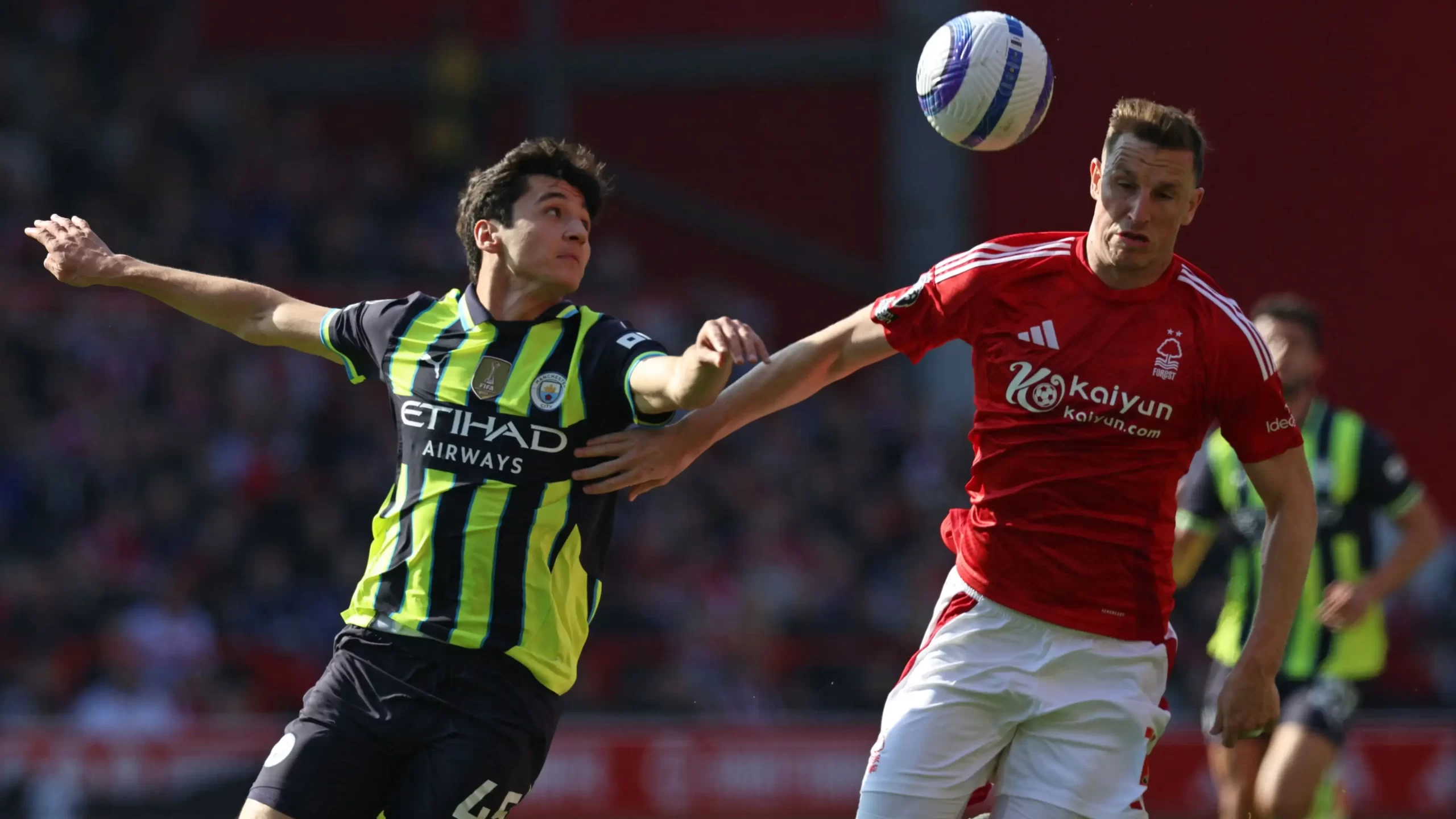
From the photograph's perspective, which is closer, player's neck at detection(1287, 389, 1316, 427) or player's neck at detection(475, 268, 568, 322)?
player's neck at detection(475, 268, 568, 322)

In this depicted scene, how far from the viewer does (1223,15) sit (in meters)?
8.29

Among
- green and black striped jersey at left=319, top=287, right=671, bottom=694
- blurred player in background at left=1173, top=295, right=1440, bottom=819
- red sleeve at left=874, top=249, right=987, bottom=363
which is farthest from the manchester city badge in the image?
blurred player in background at left=1173, top=295, right=1440, bottom=819

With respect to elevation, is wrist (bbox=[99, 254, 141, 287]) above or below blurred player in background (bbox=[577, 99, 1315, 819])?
above

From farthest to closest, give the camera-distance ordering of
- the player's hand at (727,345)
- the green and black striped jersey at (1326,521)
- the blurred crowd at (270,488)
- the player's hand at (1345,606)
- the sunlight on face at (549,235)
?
1. the blurred crowd at (270,488)
2. the green and black striped jersey at (1326,521)
3. the player's hand at (1345,606)
4. the sunlight on face at (549,235)
5. the player's hand at (727,345)

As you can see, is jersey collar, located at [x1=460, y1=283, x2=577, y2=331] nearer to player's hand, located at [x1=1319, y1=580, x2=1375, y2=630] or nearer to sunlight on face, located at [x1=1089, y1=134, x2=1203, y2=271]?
sunlight on face, located at [x1=1089, y1=134, x2=1203, y2=271]

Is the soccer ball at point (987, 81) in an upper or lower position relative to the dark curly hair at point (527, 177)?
upper

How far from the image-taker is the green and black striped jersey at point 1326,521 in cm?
704

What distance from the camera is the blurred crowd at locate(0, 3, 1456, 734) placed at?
12.6m

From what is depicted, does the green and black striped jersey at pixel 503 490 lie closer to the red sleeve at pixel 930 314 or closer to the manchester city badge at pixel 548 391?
the manchester city badge at pixel 548 391

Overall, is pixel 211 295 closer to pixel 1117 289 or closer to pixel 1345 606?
pixel 1117 289

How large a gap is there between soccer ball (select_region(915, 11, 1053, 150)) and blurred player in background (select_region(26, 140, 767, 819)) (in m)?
1.11

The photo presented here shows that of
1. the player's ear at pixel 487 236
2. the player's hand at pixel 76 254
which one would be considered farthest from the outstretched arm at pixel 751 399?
the player's hand at pixel 76 254

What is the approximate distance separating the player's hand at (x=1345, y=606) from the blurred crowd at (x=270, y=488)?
6.42m

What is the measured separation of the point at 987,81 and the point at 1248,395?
130cm
